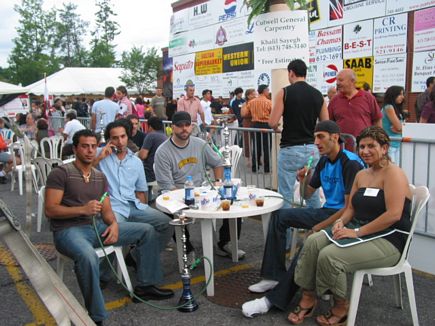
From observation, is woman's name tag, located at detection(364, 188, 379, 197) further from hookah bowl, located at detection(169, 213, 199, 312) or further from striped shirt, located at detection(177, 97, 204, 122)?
striped shirt, located at detection(177, 97, 204, 122)

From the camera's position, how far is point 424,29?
1002cm

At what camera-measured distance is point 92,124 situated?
976 centimetres

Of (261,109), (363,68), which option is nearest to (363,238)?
(261,109)

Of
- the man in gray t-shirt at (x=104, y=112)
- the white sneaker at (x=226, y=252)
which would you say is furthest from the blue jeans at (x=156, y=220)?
the man in gray t-shirt at (x=104, y=112)

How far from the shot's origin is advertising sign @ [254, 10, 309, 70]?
5426mm

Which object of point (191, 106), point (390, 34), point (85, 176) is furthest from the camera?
point (390, 34)

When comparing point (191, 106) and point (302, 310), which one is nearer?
point (302, 310)

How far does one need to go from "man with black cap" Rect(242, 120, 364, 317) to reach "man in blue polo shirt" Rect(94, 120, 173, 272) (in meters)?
0.99

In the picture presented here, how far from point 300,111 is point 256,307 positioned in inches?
86.1

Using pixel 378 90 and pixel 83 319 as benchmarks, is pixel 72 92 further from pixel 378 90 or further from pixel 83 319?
pixel 83 319

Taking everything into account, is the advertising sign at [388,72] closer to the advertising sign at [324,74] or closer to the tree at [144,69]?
the advertising sign at [324,74]

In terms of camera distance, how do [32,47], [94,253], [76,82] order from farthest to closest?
[32,47]
[76,82]
[94,253]

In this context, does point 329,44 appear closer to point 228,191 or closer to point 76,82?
point 228,191

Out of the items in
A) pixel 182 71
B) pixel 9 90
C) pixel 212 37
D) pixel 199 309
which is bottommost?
pixel 199 309
